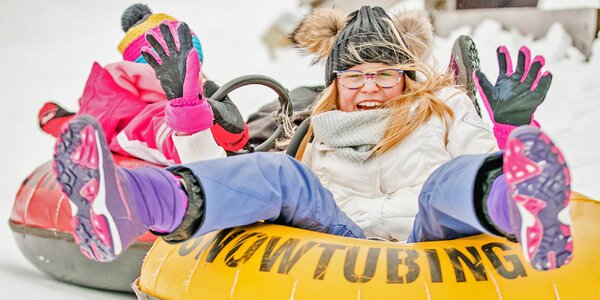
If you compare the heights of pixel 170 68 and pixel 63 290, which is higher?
pixel 170 68

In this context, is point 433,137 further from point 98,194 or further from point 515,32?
point 515,32

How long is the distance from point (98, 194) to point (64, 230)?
133 cm

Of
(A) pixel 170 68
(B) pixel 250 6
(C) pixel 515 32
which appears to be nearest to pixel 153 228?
(A) pixel 170 68

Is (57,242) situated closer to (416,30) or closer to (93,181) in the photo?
(416,30)

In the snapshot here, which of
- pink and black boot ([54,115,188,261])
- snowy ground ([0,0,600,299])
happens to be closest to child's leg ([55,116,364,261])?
pink and black boot ([54,115,188,261])

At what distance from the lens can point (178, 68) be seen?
1.75 meters

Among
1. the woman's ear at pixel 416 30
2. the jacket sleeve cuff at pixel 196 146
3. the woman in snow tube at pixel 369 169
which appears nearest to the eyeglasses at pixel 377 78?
the woman in snow tube at pixel 369 169

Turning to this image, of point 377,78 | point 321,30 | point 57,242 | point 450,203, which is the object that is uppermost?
point 321,30

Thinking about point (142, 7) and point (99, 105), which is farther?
point (142, 7)

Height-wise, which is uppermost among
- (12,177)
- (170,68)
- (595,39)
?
(170,68)

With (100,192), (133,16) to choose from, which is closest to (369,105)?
(100,192)

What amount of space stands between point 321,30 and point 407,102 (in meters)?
0.35

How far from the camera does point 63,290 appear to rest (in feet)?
8.52

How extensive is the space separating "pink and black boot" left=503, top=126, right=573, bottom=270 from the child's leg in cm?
54
